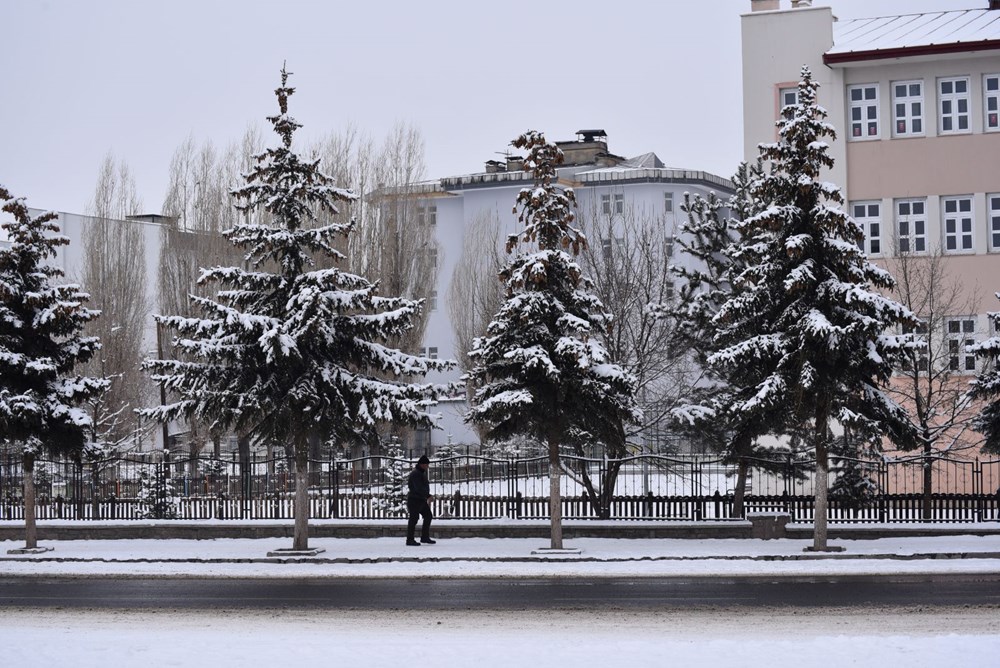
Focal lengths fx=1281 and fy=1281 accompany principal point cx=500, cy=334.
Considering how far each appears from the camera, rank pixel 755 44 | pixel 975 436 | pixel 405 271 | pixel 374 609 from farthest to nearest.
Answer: pixel 405 271, pixel 755 44, pixel 975 436, pixel 374 609

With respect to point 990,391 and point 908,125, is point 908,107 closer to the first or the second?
point 908,125

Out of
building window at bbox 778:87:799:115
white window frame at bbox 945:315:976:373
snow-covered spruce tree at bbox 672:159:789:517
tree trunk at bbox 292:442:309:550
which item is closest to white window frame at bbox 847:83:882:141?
building window at bbox 778:87:799:115

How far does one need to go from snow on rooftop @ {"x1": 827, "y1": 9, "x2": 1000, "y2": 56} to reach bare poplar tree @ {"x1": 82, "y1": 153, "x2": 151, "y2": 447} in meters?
28.3

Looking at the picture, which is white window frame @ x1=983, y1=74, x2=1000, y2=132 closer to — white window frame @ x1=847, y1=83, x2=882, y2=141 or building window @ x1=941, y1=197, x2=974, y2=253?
building window @ x1=941, y1=197, x2=974, y2=253

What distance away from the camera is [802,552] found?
2438 centimetres

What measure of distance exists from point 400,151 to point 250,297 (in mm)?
26057

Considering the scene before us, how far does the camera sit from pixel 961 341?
115ft

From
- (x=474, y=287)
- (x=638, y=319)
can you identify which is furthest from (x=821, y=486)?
(x=474, y=287)

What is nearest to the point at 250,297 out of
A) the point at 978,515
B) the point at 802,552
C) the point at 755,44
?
the point at 802,552

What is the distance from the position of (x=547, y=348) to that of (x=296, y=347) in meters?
4.85

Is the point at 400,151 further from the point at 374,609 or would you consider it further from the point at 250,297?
the point at 374,609

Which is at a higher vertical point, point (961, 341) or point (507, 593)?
point (961, 341)

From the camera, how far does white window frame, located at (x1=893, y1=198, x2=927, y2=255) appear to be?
3991 centimetres

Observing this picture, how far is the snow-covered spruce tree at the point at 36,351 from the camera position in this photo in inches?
1052
